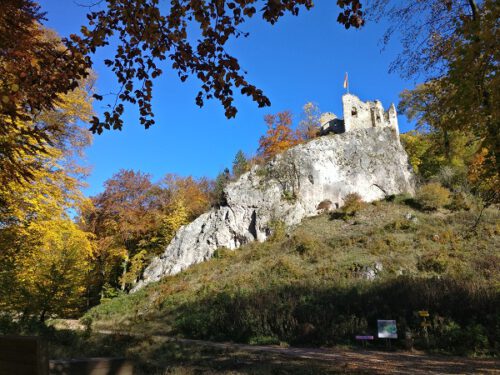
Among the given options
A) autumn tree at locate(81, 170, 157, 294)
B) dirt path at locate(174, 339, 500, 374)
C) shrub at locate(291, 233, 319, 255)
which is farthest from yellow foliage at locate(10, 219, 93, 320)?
autumn tree at locate(81, 170, 157, 294)

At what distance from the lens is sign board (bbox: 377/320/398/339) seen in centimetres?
919

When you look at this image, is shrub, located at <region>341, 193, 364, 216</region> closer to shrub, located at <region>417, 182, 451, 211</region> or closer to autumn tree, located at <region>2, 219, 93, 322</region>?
shrub, located at <region>417, 182, 451, 211</region>

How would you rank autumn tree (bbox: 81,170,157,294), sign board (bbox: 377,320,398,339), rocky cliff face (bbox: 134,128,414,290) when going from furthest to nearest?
autumn tree (bbox: 81,170,157,294)
rocky cliff face (bbox: 134,128,414,290)
sign board (bbox: 377,320,398,339)

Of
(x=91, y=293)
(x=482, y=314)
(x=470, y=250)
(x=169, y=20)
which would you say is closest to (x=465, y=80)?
(x=169, y=20)

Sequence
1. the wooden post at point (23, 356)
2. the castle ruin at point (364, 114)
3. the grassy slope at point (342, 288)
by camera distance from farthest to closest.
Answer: the castle ruin at point (364, 114) < the grassy slope at point (342, 288) < the wooden post at point (23, 356)

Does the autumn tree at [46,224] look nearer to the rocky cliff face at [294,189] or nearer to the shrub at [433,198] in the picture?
the rocky cliff face at [294,189]

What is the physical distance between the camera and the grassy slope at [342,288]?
394 inches

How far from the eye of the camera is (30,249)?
1017 centimetres

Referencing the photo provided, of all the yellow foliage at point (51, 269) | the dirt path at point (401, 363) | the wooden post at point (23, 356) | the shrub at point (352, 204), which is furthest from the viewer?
the shrub at point (352, 204)

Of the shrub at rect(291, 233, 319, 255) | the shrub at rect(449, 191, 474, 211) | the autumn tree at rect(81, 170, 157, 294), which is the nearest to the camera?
the shrub at rect(291, 233, 319, 255)

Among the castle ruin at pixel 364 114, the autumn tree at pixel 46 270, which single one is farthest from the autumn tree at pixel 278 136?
the autumn tree at pixel 46 270

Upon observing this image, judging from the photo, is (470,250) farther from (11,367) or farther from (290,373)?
(11,367)

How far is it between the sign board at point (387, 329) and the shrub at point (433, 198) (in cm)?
1928

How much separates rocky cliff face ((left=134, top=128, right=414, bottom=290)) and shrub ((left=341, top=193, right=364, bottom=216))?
1169 millimetres
